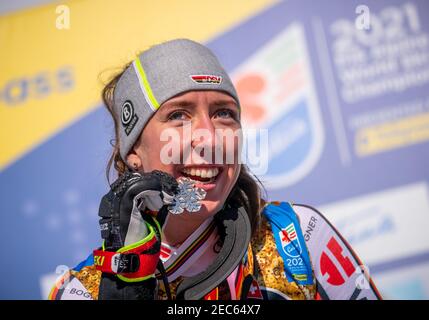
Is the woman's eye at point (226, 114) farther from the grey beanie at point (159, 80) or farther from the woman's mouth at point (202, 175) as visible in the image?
the woman's mouth at point (202, 175)

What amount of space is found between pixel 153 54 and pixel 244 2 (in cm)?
132

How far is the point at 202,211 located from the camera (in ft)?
4.03

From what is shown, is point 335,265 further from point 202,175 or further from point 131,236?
point 131,236

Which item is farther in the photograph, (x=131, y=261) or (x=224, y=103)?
(x=224, y=103)

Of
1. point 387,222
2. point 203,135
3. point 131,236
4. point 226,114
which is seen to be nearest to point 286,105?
point 387,222

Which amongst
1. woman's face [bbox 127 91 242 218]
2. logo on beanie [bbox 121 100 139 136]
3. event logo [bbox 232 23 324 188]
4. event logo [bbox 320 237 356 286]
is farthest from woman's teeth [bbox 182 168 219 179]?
event logo [bbox 232 23 324 188]

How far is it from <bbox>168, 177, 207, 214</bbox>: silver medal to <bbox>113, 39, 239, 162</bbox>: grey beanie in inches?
11.1

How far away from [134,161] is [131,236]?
0.39m

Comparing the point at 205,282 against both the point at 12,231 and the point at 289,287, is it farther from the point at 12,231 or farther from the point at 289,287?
the point at 12,231

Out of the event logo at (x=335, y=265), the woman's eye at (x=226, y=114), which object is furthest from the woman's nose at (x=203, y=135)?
the event logo at (x=335, y=265)

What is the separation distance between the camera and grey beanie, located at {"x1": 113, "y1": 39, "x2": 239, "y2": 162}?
130cm

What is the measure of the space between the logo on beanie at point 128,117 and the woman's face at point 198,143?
0.06 meters

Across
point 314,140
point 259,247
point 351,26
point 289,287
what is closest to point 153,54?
point 259,247

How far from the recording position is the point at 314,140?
2.44 meters
